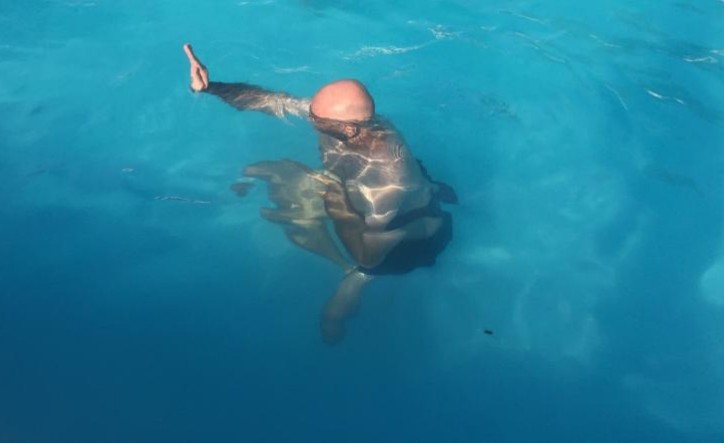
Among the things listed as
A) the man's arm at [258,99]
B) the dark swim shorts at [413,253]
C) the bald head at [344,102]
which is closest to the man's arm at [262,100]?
the man's arm at [258,99]

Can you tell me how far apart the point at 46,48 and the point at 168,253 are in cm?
350

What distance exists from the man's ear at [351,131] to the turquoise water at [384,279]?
1.16m

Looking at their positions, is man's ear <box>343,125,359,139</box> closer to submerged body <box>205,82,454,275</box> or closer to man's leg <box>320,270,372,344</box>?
submerged body <box>205,82,454,275</box>

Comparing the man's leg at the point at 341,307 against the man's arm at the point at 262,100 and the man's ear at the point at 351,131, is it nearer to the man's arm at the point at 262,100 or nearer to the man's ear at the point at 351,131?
the man's ear at the point at 351,131

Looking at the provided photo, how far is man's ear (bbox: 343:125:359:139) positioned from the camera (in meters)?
4.61

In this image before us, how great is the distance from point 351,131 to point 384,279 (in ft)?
3.96

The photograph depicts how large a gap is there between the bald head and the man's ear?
2.5 inches

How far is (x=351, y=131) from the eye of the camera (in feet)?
15.2

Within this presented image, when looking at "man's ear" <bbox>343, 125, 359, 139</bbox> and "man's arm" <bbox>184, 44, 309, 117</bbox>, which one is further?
"man's arm" <bbox>184, 44, 309, 117</bbox>

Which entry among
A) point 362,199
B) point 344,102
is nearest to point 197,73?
point 344,102

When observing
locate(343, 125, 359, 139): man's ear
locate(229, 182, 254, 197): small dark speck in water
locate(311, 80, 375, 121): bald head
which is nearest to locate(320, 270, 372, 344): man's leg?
locate(343, 125, 359, 139): man's ear

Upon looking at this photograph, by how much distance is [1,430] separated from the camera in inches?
163

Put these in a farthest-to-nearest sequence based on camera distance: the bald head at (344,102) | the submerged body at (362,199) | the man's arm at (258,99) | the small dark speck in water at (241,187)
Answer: the small dark speck in water at (241,187) < the man's arm at (258,99) < the submerged body at (362,199) < the bald head at (344,102)

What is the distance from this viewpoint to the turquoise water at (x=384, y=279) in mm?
4516
